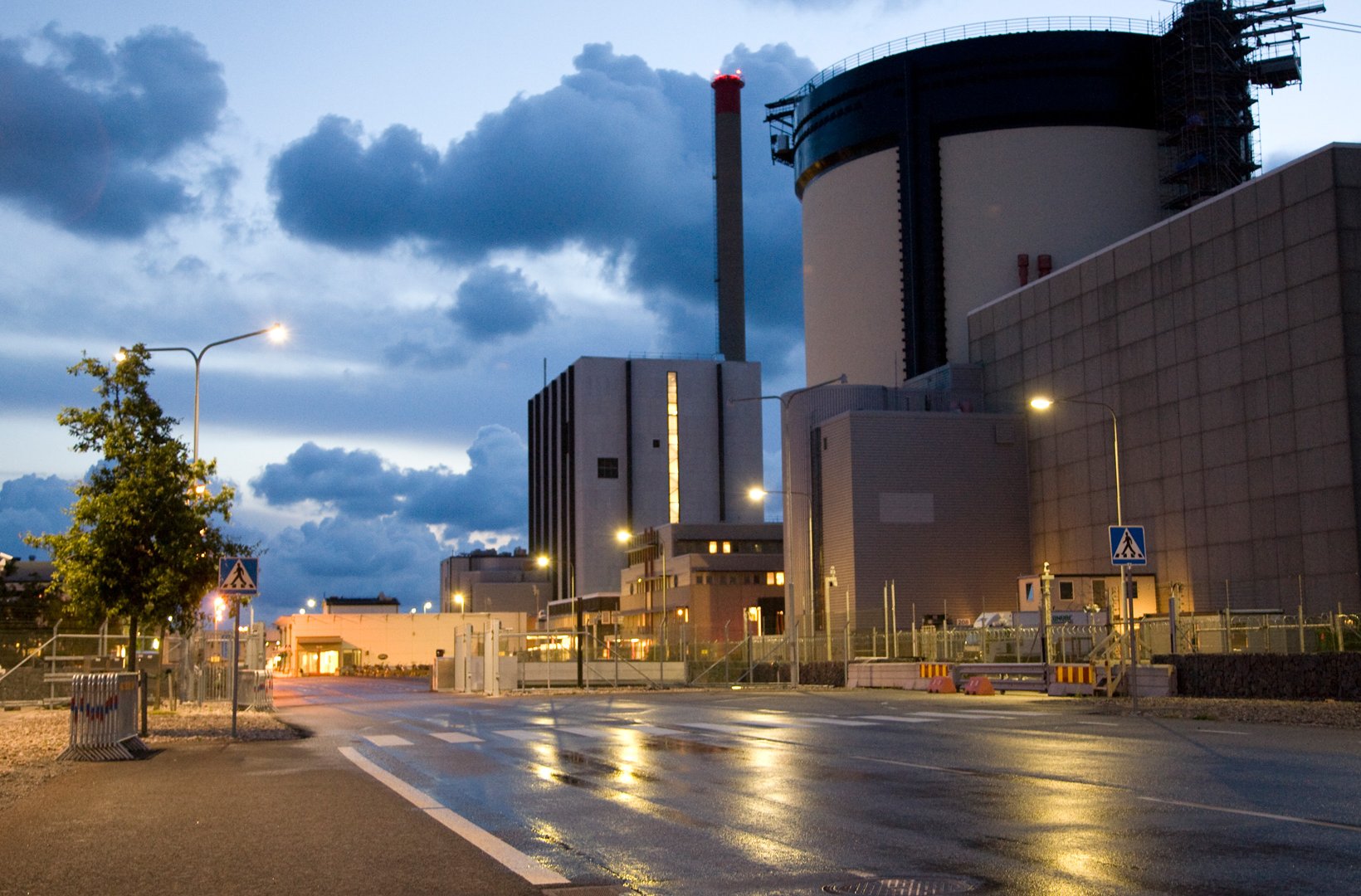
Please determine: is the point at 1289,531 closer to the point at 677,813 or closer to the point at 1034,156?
the point at 1034,156

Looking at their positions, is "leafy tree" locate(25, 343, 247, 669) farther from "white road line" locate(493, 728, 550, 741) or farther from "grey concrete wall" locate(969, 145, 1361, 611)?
"grey concrete wall" locate(969, 145, 1361, 611)

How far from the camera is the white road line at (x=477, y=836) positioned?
28.4ft

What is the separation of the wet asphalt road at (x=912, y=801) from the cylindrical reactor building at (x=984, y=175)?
6983cm

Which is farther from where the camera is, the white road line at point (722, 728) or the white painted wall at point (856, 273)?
the white painted wall at point (856, 273)

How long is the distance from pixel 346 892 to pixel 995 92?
3606 inches

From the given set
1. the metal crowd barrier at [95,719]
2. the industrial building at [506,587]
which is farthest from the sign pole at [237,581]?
the industrial building at [506,587]

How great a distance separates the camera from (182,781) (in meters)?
15.6

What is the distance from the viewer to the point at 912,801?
1234 cm

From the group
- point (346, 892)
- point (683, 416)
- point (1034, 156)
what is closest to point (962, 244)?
point (1034, 156)

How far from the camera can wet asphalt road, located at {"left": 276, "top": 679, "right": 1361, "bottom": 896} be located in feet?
28.1

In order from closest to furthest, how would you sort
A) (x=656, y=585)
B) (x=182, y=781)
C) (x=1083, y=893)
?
1. (x=1083, y=893)
2. (x=182, y=781)
3. (x=656, y=585)

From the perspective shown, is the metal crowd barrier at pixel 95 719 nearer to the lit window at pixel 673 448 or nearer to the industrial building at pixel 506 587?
the lit window at pixel 673 448

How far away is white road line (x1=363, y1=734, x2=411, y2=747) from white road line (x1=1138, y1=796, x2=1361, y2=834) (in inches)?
497

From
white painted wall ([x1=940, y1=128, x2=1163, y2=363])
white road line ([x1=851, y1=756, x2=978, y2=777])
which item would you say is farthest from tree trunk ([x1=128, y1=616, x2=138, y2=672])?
white painted wall ([x1=940, y1=128, x2=1163, y2=363])
